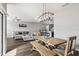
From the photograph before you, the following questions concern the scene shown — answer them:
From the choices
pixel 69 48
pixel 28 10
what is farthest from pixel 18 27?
pixel 69 48

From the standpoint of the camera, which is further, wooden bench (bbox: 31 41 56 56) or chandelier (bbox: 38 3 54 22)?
chandelier (bbox: 38 3 54 22)

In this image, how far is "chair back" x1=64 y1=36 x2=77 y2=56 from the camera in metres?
1.89

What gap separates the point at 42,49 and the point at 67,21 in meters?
0.77

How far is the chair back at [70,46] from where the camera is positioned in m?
1.89

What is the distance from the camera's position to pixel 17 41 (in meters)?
2.17

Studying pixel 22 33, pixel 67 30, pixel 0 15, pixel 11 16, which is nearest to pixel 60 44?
pixel 67 30

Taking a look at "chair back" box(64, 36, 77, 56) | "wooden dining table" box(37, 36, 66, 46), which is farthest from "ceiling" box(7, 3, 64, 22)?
"chair back" box(64, 36, 77, 56)

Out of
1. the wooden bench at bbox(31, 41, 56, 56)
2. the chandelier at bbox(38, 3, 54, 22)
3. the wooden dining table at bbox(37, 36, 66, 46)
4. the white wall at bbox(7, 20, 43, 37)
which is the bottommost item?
the wooden bench at bbox(31, 41, 56, 56)

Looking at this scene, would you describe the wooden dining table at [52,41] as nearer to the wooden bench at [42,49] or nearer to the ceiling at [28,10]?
the wooden bench at [42,49]

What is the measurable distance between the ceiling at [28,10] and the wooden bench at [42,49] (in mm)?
511

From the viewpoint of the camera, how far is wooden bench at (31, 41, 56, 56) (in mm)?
1907

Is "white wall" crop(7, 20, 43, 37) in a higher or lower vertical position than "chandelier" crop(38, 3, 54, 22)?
lower

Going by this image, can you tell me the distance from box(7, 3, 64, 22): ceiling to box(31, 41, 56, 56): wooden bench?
20.1 inches

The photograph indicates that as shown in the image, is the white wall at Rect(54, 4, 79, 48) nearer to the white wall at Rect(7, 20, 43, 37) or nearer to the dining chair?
the dining chair
